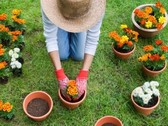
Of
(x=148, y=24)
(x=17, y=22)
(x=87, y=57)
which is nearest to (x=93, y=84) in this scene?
(x=87, y=57)

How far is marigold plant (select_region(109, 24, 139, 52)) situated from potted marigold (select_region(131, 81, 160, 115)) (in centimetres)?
55

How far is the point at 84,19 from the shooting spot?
269 centimetres

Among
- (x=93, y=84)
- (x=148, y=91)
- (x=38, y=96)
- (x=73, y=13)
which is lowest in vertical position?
(x=93, y=84)

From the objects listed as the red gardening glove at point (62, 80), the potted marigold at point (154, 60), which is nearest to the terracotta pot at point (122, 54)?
the potted marigold at point (154, 60)

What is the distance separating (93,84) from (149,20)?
0.99m

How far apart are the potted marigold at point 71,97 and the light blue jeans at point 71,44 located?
0.54m

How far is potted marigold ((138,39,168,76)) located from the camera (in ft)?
11.4

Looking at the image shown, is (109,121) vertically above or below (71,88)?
below

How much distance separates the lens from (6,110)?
3.13 m

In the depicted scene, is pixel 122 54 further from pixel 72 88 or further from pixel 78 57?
pixel 72 88

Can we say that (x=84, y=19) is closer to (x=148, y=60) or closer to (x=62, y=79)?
(x=62, y=79)

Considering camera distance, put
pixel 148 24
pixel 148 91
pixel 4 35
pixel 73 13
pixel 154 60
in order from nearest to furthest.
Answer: pixel 73 13 < pixel 148 91 < pixel 154 60 < pixel 4 35 < pixel 148 24

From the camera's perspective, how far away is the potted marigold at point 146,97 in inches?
128

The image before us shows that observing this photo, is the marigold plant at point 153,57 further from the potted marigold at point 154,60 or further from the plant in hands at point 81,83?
the plant in hands at point 81,83
